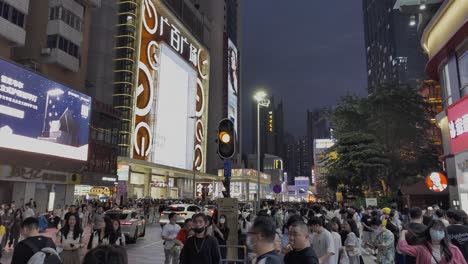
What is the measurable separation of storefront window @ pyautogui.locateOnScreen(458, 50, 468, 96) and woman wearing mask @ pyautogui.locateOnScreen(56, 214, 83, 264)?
18867 mm

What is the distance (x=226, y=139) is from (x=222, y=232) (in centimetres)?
249

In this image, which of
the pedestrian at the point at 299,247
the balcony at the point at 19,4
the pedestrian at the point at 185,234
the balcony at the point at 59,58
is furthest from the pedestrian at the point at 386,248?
the balcony at the point at 59,58

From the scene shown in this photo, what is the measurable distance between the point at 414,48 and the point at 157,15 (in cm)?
9974

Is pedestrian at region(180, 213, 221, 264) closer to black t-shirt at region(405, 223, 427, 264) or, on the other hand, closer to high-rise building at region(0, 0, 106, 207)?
black t-shirt at region(405, 223, 427, 264)

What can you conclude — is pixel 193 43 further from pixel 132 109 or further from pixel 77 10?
pixel 77 10

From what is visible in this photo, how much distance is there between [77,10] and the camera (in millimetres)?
43750

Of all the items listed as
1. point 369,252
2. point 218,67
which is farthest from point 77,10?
point 218,67

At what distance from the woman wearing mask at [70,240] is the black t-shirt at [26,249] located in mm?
1944

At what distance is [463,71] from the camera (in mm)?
19625

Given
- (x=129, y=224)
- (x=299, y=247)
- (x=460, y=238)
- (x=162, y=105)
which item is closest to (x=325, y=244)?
(x=460, y=238)

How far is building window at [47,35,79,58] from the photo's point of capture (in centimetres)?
4116

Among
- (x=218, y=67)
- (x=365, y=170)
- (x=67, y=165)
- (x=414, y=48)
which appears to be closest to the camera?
(x=365, y=170)

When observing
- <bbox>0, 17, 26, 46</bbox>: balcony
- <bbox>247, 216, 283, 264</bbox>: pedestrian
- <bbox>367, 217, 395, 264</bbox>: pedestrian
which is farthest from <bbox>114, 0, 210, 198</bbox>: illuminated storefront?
<bbox>247, 216, 283, 264</bbox>: pedestrian

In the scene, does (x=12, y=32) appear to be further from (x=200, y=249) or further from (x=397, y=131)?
(x=200, y=249)
